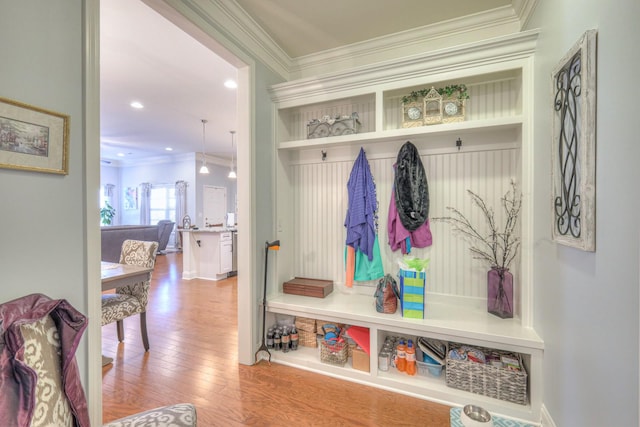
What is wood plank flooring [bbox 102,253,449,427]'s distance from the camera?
172 cm

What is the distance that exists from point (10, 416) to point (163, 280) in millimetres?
4757

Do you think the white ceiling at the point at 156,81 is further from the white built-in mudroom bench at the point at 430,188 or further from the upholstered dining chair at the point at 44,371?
the upholstered dining chair at the point at 44,371

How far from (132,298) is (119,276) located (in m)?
0.49

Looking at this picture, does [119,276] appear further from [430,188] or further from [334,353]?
[430,188]

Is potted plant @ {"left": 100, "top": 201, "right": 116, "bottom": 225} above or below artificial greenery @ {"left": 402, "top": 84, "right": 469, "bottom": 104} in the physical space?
below

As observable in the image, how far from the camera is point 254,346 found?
2312mm

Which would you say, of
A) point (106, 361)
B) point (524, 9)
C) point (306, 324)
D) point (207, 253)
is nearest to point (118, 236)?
point (207, 253)

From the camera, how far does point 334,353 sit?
2.19 meters

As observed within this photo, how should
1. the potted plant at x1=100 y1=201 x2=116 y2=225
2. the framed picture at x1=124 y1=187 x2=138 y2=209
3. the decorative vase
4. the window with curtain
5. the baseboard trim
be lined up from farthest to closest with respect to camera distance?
the framed picture at x1=124 y1=187 x2=138 y2=209 < the potted plant at x1=100 y1=201 x2=116 y2=225 < the window with curtain < the decorative vase < the baseboard trim

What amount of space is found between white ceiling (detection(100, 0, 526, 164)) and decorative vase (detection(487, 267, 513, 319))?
6.29ft

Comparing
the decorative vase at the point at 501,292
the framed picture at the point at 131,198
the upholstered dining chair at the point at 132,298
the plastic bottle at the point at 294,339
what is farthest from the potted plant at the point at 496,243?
the framed picture at the point at 131,198

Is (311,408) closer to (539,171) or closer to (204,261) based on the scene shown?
(539,171)

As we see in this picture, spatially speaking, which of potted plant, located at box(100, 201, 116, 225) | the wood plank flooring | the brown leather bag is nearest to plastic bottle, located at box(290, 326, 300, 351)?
the wood plank flooring

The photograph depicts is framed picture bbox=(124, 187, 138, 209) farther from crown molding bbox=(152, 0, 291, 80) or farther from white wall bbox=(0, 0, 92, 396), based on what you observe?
white wall bbox=(0, 0, 92, 396)
